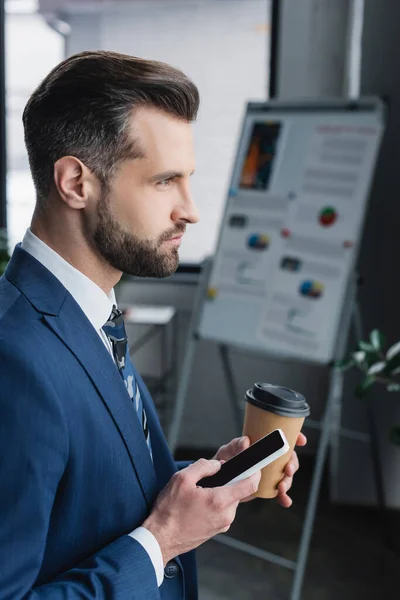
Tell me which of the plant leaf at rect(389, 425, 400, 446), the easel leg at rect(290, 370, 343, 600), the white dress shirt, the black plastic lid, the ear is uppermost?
the ear

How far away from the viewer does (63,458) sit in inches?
27.1

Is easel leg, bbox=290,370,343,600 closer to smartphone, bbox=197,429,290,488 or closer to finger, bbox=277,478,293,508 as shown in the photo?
finger, bbox=277,478,293,508

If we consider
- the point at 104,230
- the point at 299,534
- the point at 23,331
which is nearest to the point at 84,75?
the point at 104,230

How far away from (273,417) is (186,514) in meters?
0.22

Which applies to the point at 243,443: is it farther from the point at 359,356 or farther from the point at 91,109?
the point at 359,356

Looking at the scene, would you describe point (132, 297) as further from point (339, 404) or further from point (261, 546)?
point (261, 546)

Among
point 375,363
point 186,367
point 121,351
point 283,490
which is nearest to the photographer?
point 121,351

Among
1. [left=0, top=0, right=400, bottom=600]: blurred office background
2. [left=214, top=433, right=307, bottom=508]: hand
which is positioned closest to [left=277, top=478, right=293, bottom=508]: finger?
[left=214, top=433, right=307, bottom=508]: hand

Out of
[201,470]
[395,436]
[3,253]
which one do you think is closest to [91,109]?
[201,470]

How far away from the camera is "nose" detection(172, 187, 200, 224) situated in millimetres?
860

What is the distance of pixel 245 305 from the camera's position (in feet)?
7.93

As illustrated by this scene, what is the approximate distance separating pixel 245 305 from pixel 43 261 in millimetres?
1658

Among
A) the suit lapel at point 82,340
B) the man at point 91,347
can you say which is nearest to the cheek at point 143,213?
the man at point 91,347

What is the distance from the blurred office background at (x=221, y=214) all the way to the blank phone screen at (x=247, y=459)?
5.27 ft
